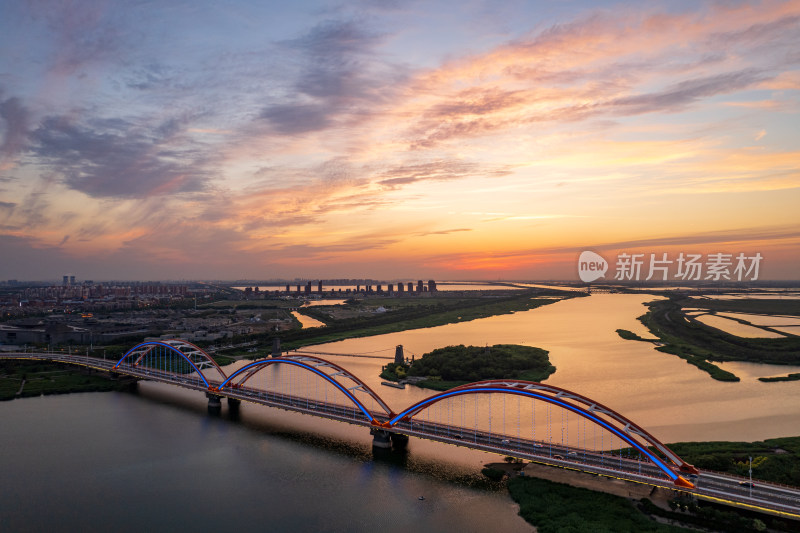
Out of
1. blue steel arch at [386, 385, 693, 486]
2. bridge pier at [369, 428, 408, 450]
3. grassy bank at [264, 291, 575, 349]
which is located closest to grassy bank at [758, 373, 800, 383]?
blue steel arch at [386, 385, 693, 486]

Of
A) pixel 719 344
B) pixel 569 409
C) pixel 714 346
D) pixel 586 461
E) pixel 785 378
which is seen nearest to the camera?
pixel 586 461

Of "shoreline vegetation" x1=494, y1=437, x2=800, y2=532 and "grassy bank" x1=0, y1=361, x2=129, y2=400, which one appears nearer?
"shoreline vegetation" x1=494, y1=437, x2=800, y2=532

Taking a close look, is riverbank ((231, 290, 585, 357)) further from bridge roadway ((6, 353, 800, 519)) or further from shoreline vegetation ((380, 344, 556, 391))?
bridge roadway ((6, 353, 800, 519))

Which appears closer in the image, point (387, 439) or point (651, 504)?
point (651, 504)

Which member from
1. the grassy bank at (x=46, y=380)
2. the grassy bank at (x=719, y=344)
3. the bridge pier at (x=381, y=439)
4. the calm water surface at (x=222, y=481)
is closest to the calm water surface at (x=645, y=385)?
the grassy bank at (x=719, y=344)

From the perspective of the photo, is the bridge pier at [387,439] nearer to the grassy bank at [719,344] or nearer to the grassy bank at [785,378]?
the grassy bank at [785,378]

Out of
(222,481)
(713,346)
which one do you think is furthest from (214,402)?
(713,346)

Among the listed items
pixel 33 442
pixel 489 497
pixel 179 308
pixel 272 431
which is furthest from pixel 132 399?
pixel 179 308

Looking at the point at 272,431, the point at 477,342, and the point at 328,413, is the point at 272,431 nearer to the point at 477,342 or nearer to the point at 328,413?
the point at 328,413

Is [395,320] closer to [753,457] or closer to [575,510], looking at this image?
[753,457]
